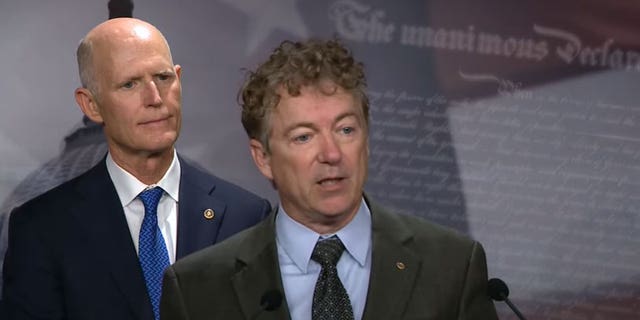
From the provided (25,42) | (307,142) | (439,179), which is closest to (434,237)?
(307,142)

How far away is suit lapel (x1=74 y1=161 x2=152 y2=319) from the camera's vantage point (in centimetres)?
303

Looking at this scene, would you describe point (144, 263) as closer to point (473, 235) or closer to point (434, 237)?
point (434, 237)

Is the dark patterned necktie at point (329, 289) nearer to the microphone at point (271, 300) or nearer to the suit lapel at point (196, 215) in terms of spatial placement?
the microphone at point (271, 300)

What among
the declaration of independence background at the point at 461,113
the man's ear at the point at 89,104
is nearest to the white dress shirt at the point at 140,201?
the man's ear at the point at 89,104

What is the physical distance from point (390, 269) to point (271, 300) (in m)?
0.24

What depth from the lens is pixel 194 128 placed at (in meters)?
4.28

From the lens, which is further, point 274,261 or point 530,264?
point 530,264

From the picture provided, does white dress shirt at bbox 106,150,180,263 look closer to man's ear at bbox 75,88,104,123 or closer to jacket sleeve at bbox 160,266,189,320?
man's ear at bbox 75,88,104,123

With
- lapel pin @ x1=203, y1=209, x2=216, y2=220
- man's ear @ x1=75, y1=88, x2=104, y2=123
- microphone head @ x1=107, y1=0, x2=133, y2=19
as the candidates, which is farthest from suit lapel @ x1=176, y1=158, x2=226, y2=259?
microphone head @ x1=107, y1=0, x2=133, y2=19

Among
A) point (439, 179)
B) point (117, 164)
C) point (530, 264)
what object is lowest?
point (530, 264)

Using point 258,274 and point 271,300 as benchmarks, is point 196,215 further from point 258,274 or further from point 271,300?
point 271,300

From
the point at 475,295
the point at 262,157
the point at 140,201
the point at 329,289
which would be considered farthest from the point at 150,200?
the point at 475,295

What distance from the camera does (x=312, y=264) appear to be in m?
2.49

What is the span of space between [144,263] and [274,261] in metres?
0.68
